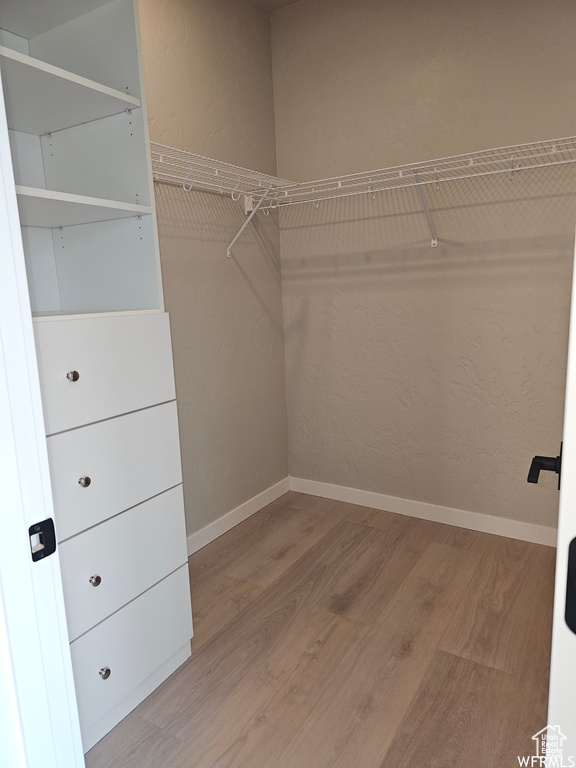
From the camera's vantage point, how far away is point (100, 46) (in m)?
1.45

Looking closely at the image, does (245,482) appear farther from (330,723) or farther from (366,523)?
(330,723)

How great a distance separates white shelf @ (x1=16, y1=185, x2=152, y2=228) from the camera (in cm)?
123

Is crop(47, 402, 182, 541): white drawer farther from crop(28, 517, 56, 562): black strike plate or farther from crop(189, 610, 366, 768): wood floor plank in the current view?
crop(189, 610, 366, 768): wood floor plank

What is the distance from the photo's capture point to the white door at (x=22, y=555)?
0.70 metres

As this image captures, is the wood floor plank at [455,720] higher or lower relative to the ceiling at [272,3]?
lower

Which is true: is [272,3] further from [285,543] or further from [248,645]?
[248,645]

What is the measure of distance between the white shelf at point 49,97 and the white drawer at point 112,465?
0.85m

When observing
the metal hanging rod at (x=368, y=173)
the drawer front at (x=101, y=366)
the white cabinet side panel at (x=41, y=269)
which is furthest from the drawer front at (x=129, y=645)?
the metal hanging rod at (x=368, y=173)

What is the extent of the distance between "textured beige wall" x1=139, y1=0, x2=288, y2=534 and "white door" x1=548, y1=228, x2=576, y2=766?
1928mm

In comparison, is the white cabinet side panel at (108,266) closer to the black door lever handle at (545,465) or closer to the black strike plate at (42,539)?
the black strike plate at (42,539)

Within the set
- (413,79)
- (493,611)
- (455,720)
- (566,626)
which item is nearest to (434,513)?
(493,611)

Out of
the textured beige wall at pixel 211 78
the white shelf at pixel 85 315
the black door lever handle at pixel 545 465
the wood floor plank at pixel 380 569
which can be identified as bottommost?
the wood floor plank at pixel 380 569

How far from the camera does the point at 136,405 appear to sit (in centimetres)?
145

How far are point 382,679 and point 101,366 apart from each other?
1.28 meters
